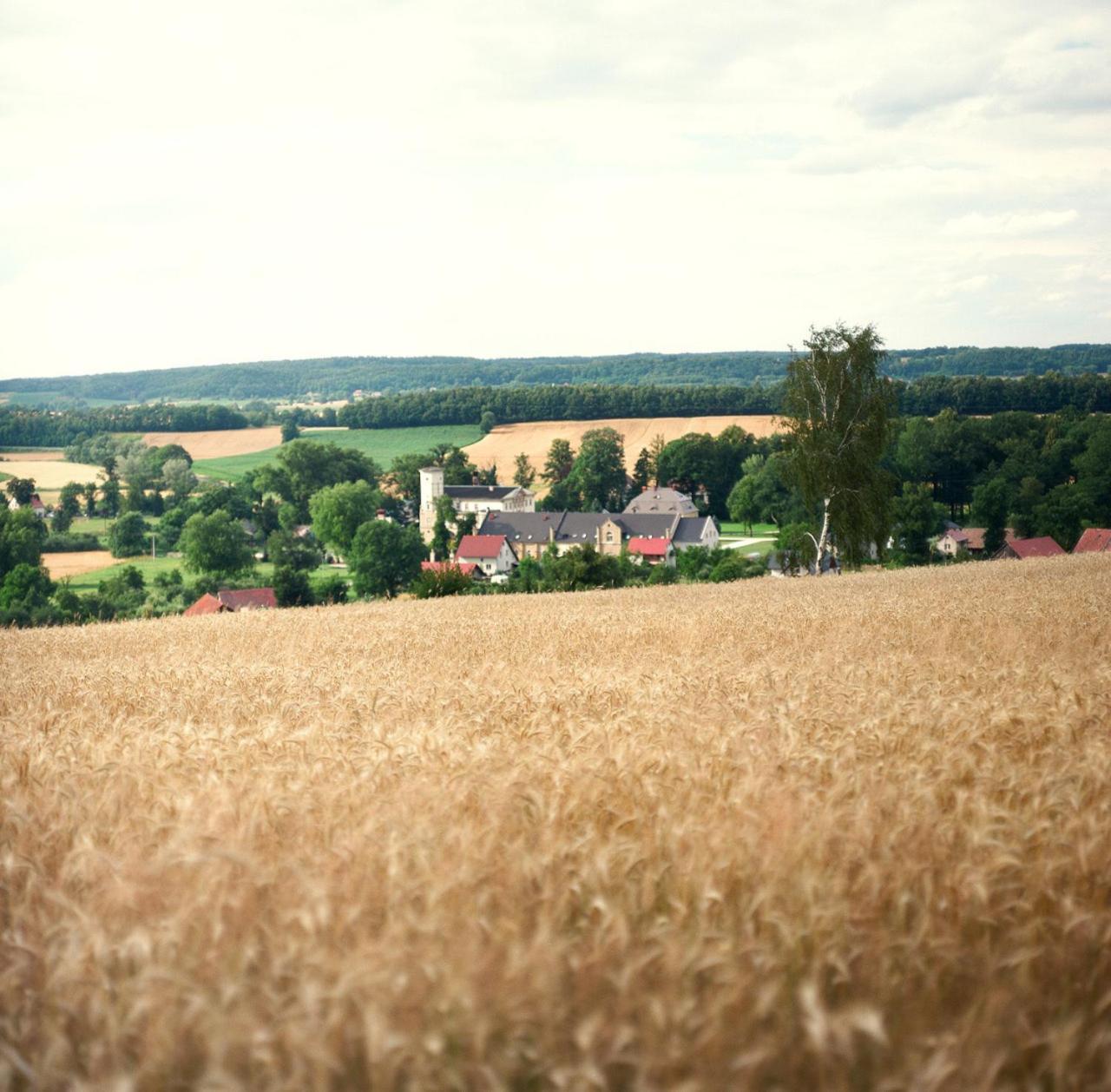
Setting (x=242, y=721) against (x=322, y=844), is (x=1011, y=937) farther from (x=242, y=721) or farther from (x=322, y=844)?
(x=242, y=721)

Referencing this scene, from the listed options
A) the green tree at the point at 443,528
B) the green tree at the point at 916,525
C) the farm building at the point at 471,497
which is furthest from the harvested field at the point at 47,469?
the green tree at the point at 916,525

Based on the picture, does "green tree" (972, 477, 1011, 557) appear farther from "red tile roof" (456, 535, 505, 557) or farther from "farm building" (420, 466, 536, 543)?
"farm building" (420, 466, 536, 543)

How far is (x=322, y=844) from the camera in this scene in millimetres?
4363

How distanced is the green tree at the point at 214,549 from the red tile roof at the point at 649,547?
38.6m

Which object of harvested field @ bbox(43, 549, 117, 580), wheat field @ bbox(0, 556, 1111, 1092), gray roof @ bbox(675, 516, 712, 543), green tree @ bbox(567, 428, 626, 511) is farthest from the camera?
green tree @ bbox(567, 428, 626, 511)

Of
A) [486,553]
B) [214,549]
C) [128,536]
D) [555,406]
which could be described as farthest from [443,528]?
[555,406]

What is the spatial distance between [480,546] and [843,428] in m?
78.1

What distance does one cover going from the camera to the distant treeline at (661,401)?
120 m

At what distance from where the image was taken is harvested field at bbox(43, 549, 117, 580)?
82062 millimetres

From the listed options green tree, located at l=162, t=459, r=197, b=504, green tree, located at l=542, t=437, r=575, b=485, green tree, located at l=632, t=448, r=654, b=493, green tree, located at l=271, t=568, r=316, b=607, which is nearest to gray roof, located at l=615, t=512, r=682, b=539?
green tree, located at l=632, t=448, r=654, b=493

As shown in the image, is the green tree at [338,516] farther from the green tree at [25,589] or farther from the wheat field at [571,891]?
the wheat field at [571,891]

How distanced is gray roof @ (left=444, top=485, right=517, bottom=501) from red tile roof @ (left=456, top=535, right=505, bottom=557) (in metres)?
16.9

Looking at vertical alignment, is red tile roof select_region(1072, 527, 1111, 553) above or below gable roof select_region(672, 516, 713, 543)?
above

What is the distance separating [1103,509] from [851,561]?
45492 mm
